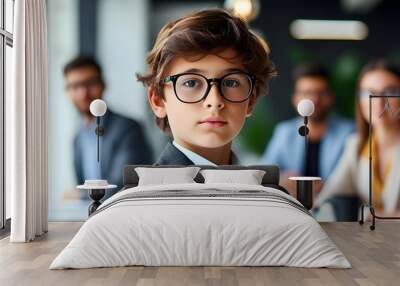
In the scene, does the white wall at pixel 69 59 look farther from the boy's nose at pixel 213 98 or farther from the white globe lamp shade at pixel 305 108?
the white globe lamp shade at pixel 305 108

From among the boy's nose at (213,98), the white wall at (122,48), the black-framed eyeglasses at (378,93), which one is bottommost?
the boy's nose at (213,98)

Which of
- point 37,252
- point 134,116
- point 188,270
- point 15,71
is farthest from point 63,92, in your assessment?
point 188,270

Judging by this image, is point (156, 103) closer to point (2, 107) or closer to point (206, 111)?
point (206, 111)

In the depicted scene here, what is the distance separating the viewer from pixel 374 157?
24.3ft

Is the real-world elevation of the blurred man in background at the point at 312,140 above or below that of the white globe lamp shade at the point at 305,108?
below

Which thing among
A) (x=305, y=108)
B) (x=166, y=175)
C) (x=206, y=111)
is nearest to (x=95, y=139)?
(x=166, y=175)

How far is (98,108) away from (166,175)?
3.96ft

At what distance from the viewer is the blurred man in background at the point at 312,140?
7344mm

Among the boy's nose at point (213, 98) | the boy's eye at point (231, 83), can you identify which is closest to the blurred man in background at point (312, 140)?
the boy's eye at point (231, 83)

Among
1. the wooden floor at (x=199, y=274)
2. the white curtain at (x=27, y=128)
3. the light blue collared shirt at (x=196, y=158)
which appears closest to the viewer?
the wooden floor at (x=199, y=274)

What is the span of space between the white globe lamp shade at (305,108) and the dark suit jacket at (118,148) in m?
1.80

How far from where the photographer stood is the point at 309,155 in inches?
289

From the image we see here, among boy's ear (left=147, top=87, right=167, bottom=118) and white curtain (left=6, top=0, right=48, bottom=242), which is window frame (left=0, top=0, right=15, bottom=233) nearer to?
white curtain (left=6, top=0, right=48, bottom=242)

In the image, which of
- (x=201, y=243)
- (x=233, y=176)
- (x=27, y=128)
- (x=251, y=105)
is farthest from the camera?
(x=251, y=105)
